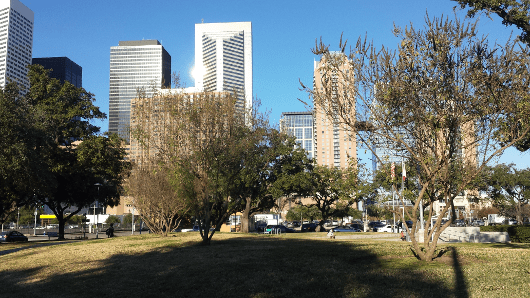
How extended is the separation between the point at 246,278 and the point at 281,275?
0.90 metres

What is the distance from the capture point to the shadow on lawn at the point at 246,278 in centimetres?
954

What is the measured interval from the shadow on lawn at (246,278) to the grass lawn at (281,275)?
2cm

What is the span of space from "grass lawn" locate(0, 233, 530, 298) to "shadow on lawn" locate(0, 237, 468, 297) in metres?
0.02

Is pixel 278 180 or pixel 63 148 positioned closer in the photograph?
pixel 63 148

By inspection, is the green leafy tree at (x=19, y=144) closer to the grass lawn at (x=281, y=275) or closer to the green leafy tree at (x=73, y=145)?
the green leafy tree at (x=73, y=145)

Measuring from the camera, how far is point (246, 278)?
11.0 metres

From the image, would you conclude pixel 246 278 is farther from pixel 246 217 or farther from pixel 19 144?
pixel 246 217

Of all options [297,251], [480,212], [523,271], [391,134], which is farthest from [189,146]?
[480,212]

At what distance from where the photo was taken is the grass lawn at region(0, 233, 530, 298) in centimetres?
945

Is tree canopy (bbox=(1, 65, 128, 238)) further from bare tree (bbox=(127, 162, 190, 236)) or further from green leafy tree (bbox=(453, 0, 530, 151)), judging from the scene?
green leafy tree (bbox=(453, 0, 530, 151))

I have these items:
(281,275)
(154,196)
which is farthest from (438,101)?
(154,196)

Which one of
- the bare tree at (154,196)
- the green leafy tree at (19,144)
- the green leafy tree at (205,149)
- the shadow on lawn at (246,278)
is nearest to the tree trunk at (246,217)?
the bare tree at (154,196)

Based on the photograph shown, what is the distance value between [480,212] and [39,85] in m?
92.2

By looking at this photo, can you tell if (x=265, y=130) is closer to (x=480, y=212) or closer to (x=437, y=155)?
(x=437, y=155)
